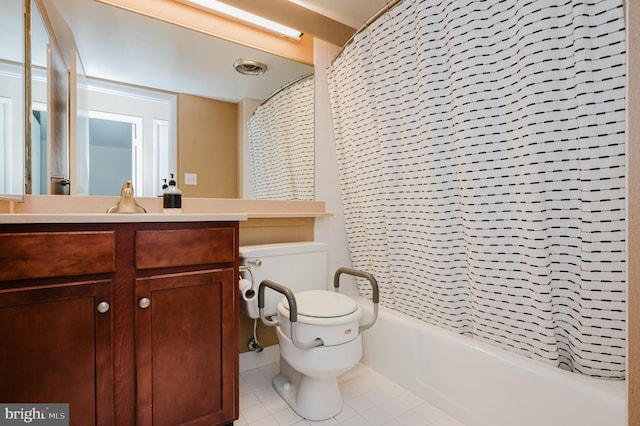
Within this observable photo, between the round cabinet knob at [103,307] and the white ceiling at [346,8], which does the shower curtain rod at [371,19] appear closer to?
the white ceiling at [346,8]

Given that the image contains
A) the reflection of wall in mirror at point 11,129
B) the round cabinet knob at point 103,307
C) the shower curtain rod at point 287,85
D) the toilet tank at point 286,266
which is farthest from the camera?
the shower curtain rod at point 287,85

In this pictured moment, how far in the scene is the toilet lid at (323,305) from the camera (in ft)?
4.47

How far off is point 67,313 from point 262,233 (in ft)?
3.35

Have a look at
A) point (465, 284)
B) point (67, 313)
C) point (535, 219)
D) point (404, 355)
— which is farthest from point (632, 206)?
point (67, 313)

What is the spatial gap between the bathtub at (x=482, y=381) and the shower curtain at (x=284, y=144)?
94 centimetres

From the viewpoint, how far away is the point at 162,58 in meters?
1.67

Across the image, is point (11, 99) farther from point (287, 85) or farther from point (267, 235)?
point (287, 85)

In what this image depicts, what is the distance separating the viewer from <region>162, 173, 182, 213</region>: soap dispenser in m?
1.51

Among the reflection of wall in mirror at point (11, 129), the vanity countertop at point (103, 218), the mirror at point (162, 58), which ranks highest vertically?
the mirror at point (162, 58)

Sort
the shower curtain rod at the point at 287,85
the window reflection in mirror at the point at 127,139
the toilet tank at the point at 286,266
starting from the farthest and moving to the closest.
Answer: the shower curtain rod at the point at 287,85 → the toilet tank at the point at 286,266 → the window reflection in mirror at the point at 127,139

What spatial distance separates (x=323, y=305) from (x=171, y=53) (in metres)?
1.50

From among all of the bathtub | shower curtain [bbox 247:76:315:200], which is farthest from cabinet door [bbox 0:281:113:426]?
the bathtub

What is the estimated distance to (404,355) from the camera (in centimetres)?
164

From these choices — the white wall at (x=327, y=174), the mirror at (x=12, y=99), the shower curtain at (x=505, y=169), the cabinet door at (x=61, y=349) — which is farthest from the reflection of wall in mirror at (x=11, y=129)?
the shower curtain at (x=505, y=169)
